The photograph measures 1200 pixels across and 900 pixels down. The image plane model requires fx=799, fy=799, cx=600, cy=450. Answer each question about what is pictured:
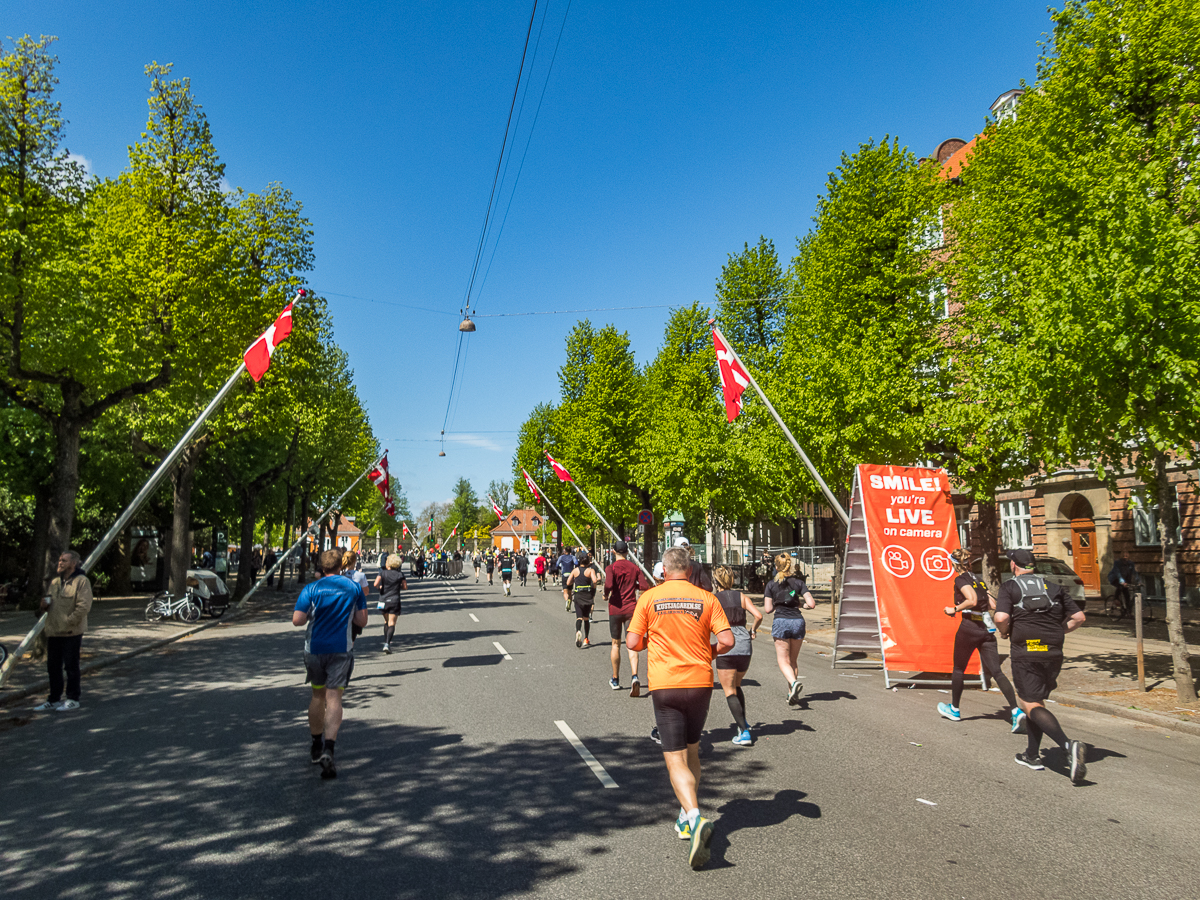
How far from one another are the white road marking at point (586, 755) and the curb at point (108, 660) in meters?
7.35

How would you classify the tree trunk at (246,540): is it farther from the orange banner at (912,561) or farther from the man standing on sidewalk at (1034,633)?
the man standing on sidewalk at (1034,633)

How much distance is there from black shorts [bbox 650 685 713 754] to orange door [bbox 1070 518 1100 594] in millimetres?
24768

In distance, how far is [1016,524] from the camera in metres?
28.9

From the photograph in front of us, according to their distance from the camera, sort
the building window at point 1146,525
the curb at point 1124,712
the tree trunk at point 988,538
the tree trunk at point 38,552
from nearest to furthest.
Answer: the curb at point 1124,712
the tree trunk at point 988,538
the building window at point 1146,525
the tree trunk at point 38,552

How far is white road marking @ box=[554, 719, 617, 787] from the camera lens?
622 centimetres

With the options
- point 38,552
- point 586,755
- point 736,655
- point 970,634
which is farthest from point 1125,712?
point 38,552

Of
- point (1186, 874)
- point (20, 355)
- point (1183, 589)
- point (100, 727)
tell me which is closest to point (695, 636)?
point (1186, 874)

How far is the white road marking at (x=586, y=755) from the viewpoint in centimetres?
622

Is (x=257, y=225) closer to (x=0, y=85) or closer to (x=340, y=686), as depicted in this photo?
(x=0, y=85)

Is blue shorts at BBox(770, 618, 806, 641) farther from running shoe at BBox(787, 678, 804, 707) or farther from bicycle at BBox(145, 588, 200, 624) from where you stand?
bicycle at BBox(145, 588, 200, 624)

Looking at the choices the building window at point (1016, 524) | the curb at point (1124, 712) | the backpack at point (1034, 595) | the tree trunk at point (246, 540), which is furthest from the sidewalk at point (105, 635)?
the building window at point (1016, 524)

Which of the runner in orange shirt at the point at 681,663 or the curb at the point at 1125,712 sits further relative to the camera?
the curb at the point at 1125,712

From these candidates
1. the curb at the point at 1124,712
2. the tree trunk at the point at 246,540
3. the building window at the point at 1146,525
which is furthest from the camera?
the tree trunk at the point at 246,540

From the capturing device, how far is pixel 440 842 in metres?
4.93
